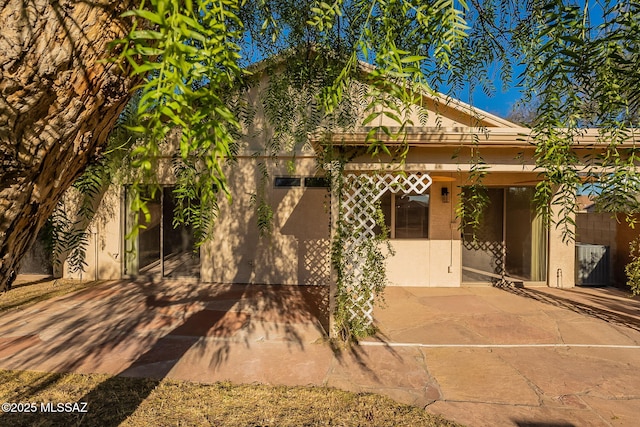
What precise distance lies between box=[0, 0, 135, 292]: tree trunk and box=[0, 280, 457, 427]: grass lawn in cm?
260

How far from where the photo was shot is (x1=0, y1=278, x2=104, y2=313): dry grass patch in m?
6.71

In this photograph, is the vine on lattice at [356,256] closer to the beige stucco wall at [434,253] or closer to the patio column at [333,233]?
the patio column at [333,233]

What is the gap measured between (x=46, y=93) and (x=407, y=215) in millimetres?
7976

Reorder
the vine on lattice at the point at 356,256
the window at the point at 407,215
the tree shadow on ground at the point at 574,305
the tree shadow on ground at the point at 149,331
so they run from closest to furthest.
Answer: the tree shadow on ground at the point at 149,331 < the vine on lattice at the point at 356,256 < the tree shadow on ground at the point at 574,305 < the window at the point at 407,215

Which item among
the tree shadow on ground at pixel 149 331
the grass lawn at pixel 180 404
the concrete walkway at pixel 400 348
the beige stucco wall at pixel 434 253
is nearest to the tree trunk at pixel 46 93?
the grass lawn at pixel 180 404

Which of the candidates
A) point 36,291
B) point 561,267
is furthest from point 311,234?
point 36,291

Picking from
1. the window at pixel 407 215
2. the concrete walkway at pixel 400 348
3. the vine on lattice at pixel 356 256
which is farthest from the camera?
the window at pixel 407 215

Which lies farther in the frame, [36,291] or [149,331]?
[36,291]

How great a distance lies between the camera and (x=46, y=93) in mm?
983

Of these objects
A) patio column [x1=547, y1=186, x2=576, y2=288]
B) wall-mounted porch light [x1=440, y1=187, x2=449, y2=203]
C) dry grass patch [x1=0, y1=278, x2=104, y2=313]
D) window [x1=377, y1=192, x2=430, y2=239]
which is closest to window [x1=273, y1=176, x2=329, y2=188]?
window [x1=377, y1=192, x2=430, y2=239]

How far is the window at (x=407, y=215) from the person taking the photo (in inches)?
328

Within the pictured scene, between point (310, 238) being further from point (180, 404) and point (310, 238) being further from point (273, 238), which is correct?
point (180, 404)

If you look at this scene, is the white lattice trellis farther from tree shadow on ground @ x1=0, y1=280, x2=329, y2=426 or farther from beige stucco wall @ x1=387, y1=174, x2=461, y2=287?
beige stucco wall @ x1=387, y1=174, x2=461, y2=287

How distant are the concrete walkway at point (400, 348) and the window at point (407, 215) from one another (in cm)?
177
